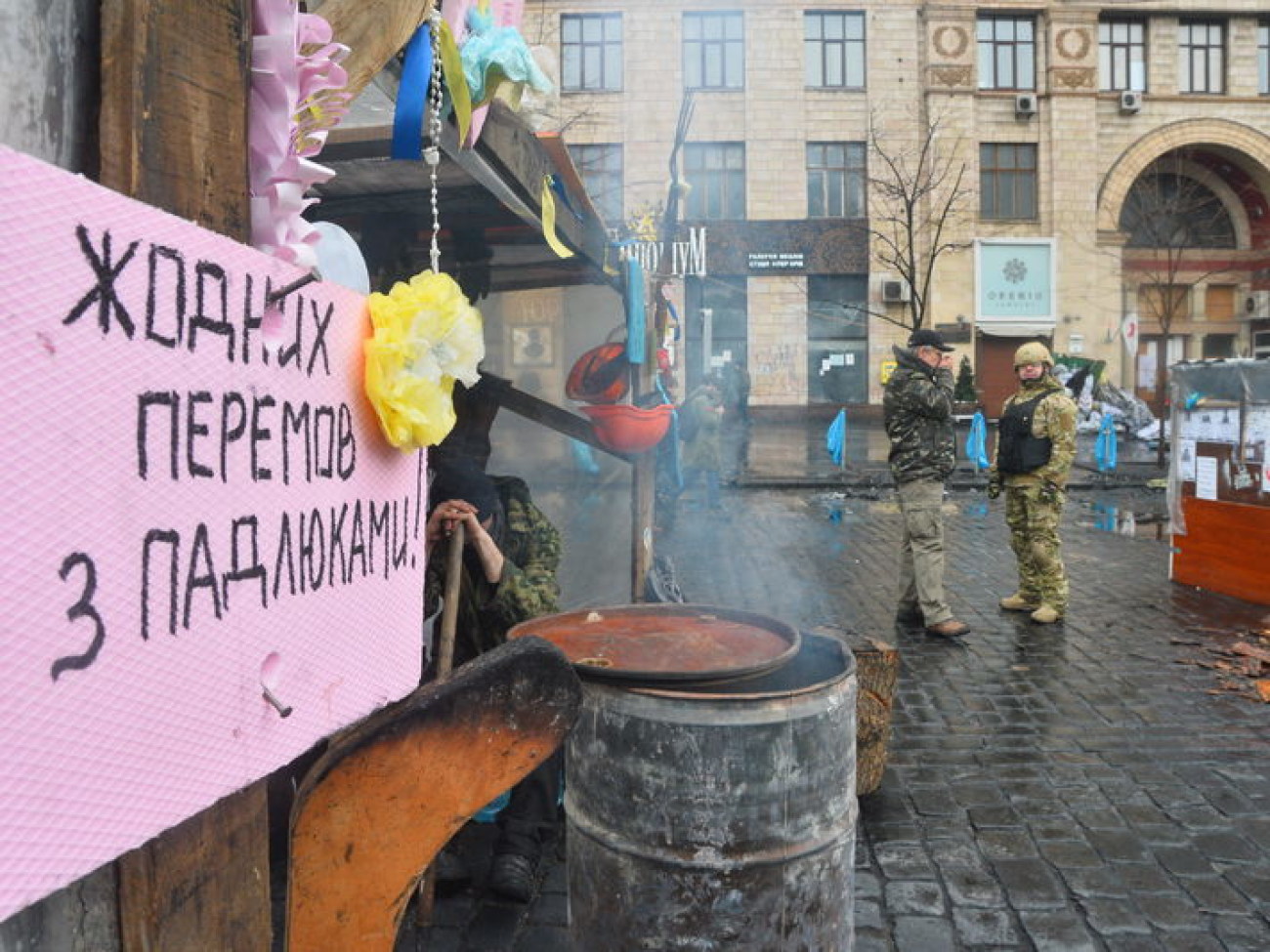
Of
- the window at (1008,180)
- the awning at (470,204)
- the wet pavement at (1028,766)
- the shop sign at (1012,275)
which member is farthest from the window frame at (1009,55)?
the awning at (470,204)

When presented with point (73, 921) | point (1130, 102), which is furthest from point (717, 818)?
point (1130, 102)

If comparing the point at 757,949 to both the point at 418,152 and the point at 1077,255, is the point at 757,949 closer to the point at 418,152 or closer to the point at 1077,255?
the point at 418,152

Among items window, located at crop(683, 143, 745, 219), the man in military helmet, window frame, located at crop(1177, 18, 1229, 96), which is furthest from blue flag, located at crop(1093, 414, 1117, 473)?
window frame, located at crop(1177, 18, 1229, 96)

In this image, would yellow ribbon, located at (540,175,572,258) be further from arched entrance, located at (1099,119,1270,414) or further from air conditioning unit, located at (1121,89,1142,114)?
air conditioning unit, located at (1121,89,1142,114)

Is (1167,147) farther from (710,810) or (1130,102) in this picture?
(710,810)

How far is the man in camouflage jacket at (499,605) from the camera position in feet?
10.1

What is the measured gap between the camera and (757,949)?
7.05 feet

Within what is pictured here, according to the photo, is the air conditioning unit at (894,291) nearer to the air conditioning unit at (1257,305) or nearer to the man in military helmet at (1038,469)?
the air conditioning unit at (1257,305)

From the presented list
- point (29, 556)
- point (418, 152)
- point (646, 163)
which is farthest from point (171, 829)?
point (646, 163)

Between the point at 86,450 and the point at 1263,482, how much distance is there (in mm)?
7732

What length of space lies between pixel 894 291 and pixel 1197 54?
40.0 ft

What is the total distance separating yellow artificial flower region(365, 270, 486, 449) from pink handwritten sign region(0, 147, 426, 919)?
0.16 feet

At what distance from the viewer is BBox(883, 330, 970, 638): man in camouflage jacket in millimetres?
6297

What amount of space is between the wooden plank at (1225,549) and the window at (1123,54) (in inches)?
1019
